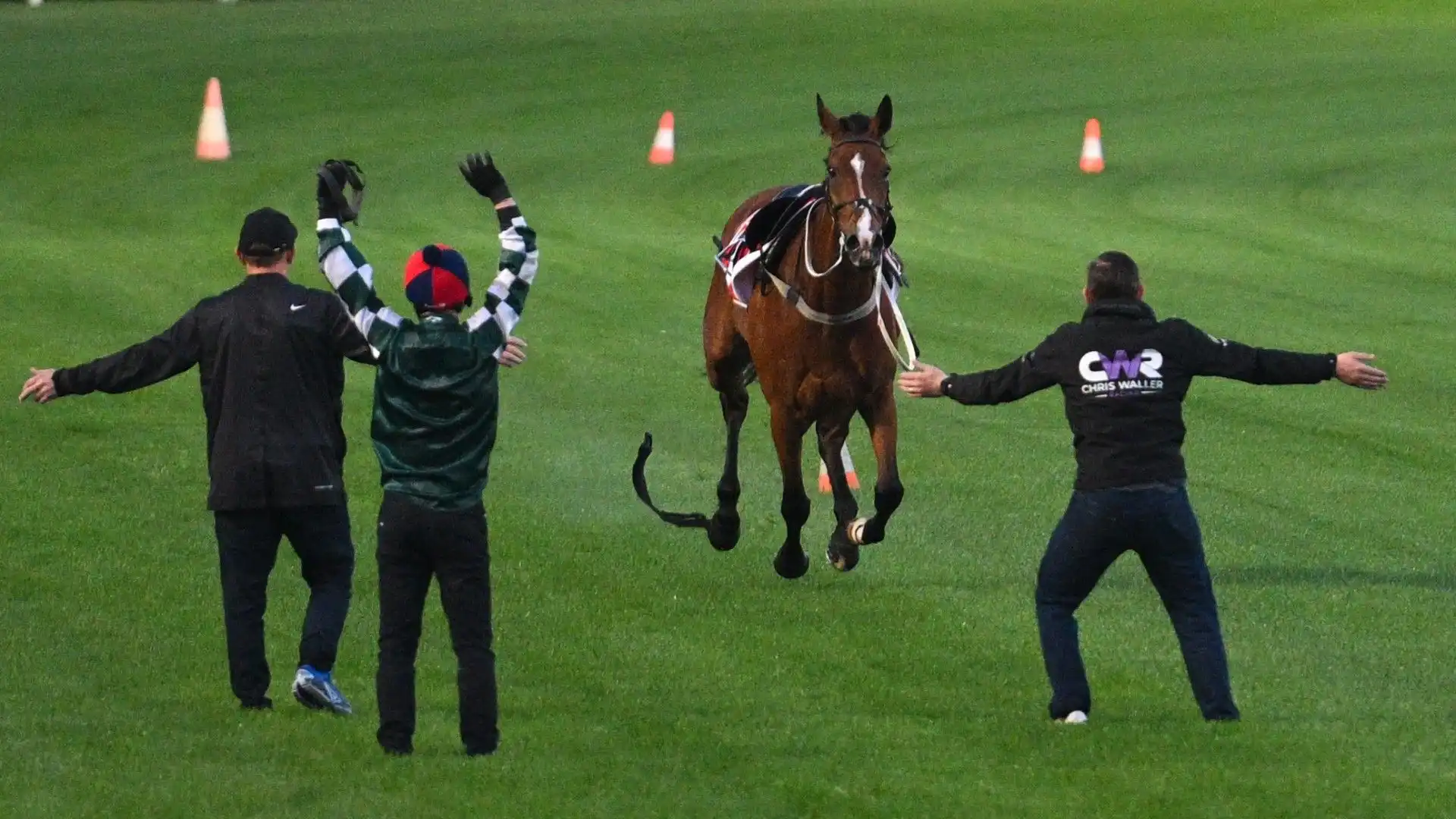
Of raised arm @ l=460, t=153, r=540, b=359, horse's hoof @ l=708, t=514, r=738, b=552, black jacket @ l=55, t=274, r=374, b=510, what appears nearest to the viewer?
raised arm @ l=460, t=153, r=540, b=359

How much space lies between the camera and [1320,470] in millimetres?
15250

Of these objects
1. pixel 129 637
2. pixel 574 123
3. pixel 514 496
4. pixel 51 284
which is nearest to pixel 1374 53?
pixel 574 123

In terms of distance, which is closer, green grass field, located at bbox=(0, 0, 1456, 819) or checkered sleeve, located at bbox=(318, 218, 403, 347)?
checkered sleeve, located at bbox=(318, 218, 403, 347)

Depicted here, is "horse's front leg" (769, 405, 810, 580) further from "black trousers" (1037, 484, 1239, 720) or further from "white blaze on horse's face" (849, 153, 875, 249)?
"black trousers" (1037, 484, 1239, 720)

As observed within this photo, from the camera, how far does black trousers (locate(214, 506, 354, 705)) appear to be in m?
8.89

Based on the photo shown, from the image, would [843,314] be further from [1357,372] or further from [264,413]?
[264,413]

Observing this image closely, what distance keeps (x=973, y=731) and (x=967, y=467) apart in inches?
250

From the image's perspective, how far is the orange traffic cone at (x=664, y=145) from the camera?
30172 mm

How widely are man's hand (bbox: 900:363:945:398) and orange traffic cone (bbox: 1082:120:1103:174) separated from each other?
836 inches

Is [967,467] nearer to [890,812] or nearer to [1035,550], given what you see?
[1035,550]

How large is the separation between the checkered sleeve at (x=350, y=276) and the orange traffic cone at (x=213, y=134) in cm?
2170

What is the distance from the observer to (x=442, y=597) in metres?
8.27

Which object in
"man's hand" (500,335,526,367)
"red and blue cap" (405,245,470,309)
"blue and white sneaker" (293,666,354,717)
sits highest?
"red and blue cap" (405,245,470,309)

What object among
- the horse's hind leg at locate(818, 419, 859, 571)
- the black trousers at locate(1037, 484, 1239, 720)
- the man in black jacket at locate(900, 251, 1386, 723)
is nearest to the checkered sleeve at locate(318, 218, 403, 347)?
the man in black jacket at locate(900, 251, 1386, 723)
